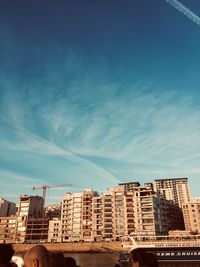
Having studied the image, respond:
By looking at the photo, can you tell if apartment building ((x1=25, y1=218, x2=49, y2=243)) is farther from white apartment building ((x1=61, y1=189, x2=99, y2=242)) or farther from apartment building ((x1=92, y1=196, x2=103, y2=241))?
apartment building ((x1=92, y1=196, x2=103, y2=241))

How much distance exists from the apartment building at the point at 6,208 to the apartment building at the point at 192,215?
101395 millimetres

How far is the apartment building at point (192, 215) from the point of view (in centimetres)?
14338

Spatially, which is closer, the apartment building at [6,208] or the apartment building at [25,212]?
the apartment building at [25,212]

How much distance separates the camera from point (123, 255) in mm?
51156

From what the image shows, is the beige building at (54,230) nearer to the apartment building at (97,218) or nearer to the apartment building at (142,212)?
the apartment building at (97,218)

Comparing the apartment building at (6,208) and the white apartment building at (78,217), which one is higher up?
the apartment building at (6,208)

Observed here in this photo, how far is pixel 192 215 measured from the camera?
147 metres

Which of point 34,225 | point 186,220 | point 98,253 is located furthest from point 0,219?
point 186,220

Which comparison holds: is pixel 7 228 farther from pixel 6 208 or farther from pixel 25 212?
pixel 6 208

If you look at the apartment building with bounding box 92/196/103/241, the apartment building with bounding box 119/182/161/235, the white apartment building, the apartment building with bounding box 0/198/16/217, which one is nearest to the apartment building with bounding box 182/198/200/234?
the apartment building with bounding box 119/182/161/235

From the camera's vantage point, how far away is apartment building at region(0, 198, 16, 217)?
570 feet

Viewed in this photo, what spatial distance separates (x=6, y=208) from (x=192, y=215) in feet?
347

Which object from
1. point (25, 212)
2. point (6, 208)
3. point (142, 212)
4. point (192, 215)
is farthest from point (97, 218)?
point (6, 208)

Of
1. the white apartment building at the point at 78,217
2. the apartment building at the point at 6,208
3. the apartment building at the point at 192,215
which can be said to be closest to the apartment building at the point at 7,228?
the apartment building at the point at 6,208
